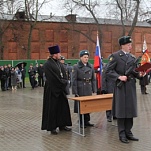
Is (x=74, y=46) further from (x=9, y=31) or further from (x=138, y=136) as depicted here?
(x=138, y=136)

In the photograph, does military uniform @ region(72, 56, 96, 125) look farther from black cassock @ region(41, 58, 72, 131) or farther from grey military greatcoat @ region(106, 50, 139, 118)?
grey military greatcoat @ region(106, 50, 139, 118)

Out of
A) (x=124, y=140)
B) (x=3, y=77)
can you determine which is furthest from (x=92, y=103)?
(x=3, y=77)

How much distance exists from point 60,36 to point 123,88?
38.0m

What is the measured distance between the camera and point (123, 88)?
6.66 metres

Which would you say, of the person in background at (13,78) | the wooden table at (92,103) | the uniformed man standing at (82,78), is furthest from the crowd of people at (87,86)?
the person in background at (13,78)

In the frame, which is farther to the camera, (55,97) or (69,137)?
(55,97)

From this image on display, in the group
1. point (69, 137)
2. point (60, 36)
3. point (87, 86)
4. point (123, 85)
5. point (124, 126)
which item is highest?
point (60, 36)

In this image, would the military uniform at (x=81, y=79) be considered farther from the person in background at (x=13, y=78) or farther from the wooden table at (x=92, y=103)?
the person in background at (x=13, y=78)

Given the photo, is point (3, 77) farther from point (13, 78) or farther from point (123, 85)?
point (123, 85)

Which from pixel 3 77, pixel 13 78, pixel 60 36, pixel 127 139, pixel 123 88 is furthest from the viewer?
pixel 60 36

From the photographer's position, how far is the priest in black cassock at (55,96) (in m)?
7.59

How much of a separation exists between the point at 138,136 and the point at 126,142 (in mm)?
743

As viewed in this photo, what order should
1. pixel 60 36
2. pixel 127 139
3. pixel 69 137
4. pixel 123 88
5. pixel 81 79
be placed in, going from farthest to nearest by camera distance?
pixel 60 36
pixel 81 79
pixel 69 137
pixel 127 139
pixel 123 88

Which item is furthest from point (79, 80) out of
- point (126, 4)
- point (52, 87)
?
point (126, 4)
